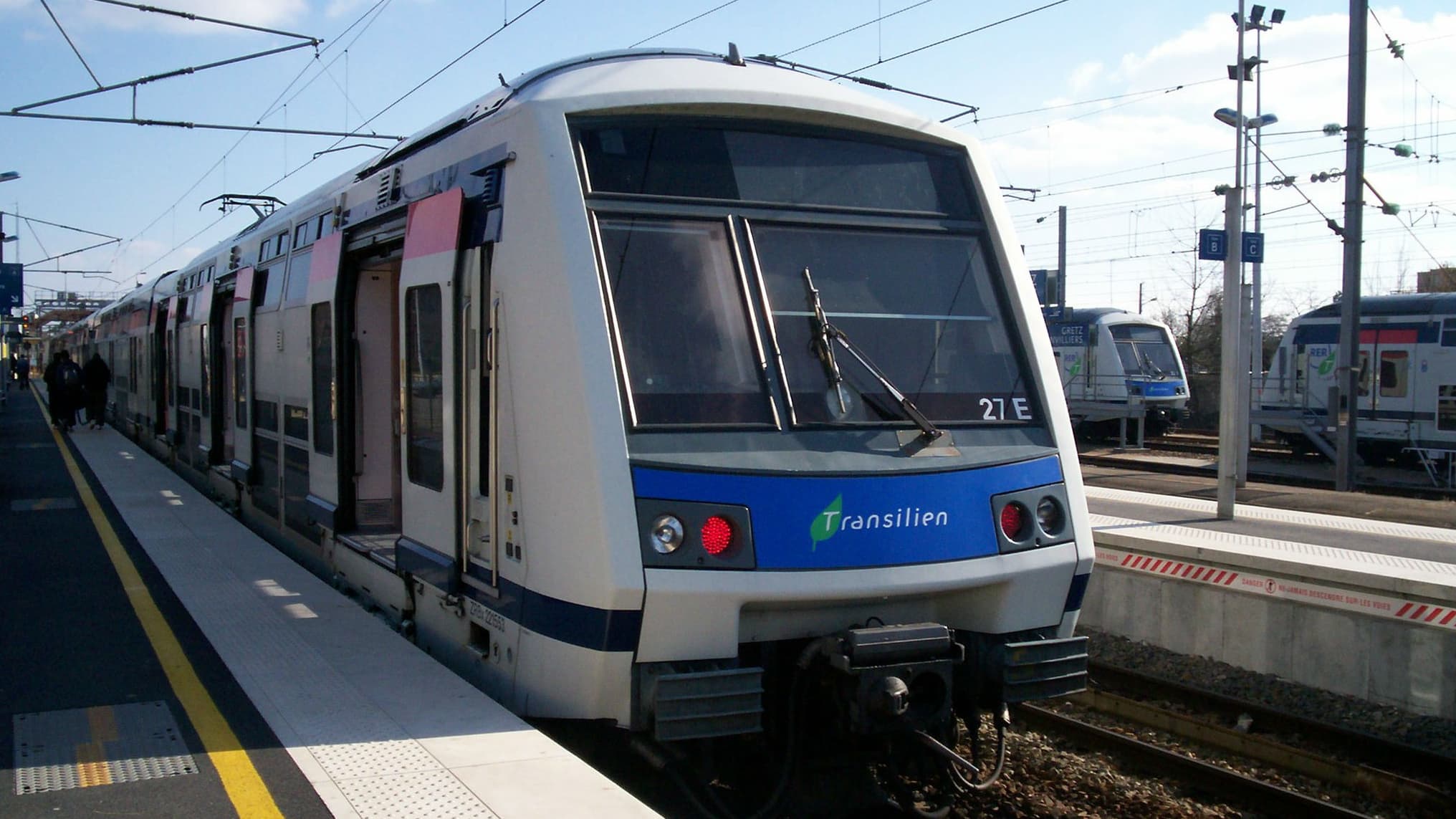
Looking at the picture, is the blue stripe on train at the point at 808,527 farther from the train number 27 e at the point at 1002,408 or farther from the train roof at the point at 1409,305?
the train roof at the point at 1409,305

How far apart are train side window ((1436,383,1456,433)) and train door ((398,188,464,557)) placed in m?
21.1

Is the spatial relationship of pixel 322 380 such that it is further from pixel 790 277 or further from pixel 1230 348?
pixel 1230 348

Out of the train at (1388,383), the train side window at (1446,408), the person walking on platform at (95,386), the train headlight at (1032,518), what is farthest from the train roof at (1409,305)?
the person walking on platform at (95,386)

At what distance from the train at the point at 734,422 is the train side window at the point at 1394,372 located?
67.2ft

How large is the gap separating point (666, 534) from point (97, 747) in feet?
7.68

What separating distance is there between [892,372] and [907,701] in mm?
1316

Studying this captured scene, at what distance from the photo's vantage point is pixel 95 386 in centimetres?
2520

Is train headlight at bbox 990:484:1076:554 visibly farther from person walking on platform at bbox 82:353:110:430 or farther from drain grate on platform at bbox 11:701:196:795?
person walking on platform at bbox 82:353:110:430

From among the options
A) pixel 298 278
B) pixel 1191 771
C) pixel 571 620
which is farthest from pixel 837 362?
pixel 298 278

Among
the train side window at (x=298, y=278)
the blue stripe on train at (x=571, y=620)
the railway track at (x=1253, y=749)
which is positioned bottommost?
the railway track at (x=1253, y=749)

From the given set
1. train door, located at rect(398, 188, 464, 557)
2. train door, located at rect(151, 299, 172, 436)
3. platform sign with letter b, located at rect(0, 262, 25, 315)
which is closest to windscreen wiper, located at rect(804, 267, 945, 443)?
train door, located at rect(398, 188, 464, 557)

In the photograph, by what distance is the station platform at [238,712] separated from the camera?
12.5 ft

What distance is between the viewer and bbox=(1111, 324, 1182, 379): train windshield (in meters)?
27.6

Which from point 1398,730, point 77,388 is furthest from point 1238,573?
point 77,388
